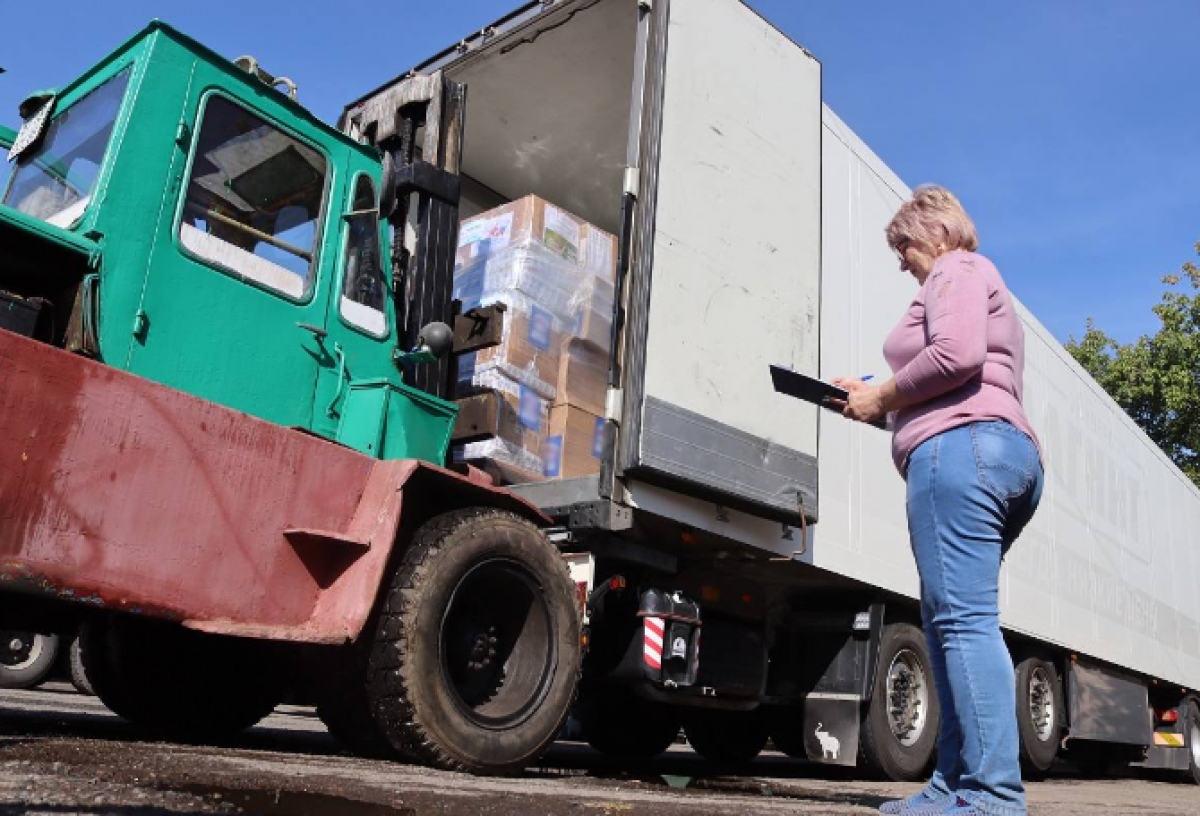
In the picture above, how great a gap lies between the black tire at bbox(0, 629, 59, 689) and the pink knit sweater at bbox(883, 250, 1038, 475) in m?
7.42

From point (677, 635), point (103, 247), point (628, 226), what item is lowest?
point (677, 635)

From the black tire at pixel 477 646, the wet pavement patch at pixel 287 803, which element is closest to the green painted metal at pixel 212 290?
the black tire at pixel 477 646

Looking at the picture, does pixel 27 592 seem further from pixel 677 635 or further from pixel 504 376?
pixel 677 635

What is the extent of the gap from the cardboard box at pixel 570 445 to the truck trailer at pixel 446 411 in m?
0.23

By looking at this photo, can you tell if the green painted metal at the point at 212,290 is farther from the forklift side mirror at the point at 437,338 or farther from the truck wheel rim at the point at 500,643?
the truck wheel rim at the point at 500,643

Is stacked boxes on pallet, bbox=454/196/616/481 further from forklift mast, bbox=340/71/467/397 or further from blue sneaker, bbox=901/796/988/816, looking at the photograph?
blue sneaker, bbox=901/796/988/816

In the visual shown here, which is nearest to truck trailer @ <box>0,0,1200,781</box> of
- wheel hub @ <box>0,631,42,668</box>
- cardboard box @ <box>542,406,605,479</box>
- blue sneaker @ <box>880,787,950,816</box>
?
Answer: cardboard box @ <box>542,406,605,479</box>

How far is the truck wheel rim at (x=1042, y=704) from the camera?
823 cm

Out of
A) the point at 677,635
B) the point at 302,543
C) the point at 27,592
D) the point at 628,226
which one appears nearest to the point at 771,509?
the point at 677,635

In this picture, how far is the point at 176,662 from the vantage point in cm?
475

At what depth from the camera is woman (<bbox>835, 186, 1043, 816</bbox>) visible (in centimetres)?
257

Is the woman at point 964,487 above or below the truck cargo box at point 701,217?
below

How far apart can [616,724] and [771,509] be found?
286cm

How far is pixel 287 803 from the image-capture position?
7.27 feet
